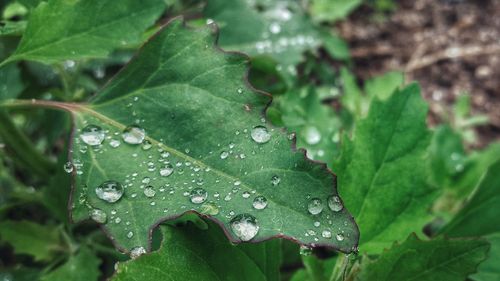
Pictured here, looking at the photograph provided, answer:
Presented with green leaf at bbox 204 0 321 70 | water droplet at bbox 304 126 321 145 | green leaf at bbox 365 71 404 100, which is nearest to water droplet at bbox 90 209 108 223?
water droplet at bbox 304 126 321 145

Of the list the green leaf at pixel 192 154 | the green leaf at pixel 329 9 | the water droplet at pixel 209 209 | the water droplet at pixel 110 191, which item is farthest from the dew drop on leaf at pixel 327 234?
the green leaf at pixel 329 9

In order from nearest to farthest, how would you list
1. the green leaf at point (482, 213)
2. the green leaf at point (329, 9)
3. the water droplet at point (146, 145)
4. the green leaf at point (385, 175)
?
the water droplet at point (146, 145)
the green leaf at point (385, 175)
the green leaf at point (482, 213)
the green leaf at point (329, 9)

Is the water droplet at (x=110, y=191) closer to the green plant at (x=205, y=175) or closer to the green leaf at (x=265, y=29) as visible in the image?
the green plant at (x=205, y=175)

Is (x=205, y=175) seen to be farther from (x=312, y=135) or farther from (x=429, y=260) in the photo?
(x=312, y=135)

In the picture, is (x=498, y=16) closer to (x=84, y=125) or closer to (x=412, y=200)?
(x=412, y=200)

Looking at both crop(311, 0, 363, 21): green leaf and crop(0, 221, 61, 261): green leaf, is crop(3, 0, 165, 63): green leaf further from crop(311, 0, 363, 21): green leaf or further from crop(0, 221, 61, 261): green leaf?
crop(311, 0, 363, 21): green leaf

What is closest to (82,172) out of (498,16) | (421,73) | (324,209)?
(324,209)
